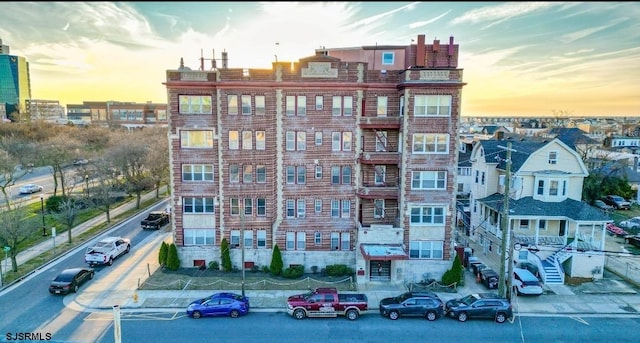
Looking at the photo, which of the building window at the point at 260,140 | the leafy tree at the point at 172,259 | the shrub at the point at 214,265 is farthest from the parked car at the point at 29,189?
the building window at the point at 260,140

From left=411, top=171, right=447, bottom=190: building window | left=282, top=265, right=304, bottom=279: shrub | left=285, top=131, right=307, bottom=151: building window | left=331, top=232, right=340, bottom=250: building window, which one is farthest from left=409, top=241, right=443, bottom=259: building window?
left=285, top=131, right=307, bottom=151: building window

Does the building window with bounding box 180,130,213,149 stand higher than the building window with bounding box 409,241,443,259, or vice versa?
the building window with bounding box 180,130,213,149

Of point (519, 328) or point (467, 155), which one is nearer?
point (519, 328)

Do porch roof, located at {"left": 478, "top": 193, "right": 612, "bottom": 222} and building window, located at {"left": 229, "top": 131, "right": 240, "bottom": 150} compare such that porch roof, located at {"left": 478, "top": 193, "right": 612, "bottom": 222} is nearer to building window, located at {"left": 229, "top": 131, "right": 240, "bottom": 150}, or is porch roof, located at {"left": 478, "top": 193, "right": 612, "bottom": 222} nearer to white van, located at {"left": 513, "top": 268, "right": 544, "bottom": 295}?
white van, located at {"left": 513, "top": 268, "right": 544, "bottom": 295}

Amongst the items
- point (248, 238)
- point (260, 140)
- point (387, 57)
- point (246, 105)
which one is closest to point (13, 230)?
point (248, 238)

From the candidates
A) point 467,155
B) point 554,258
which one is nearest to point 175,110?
point 554,258

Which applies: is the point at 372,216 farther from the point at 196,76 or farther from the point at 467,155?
the point at 467,155
